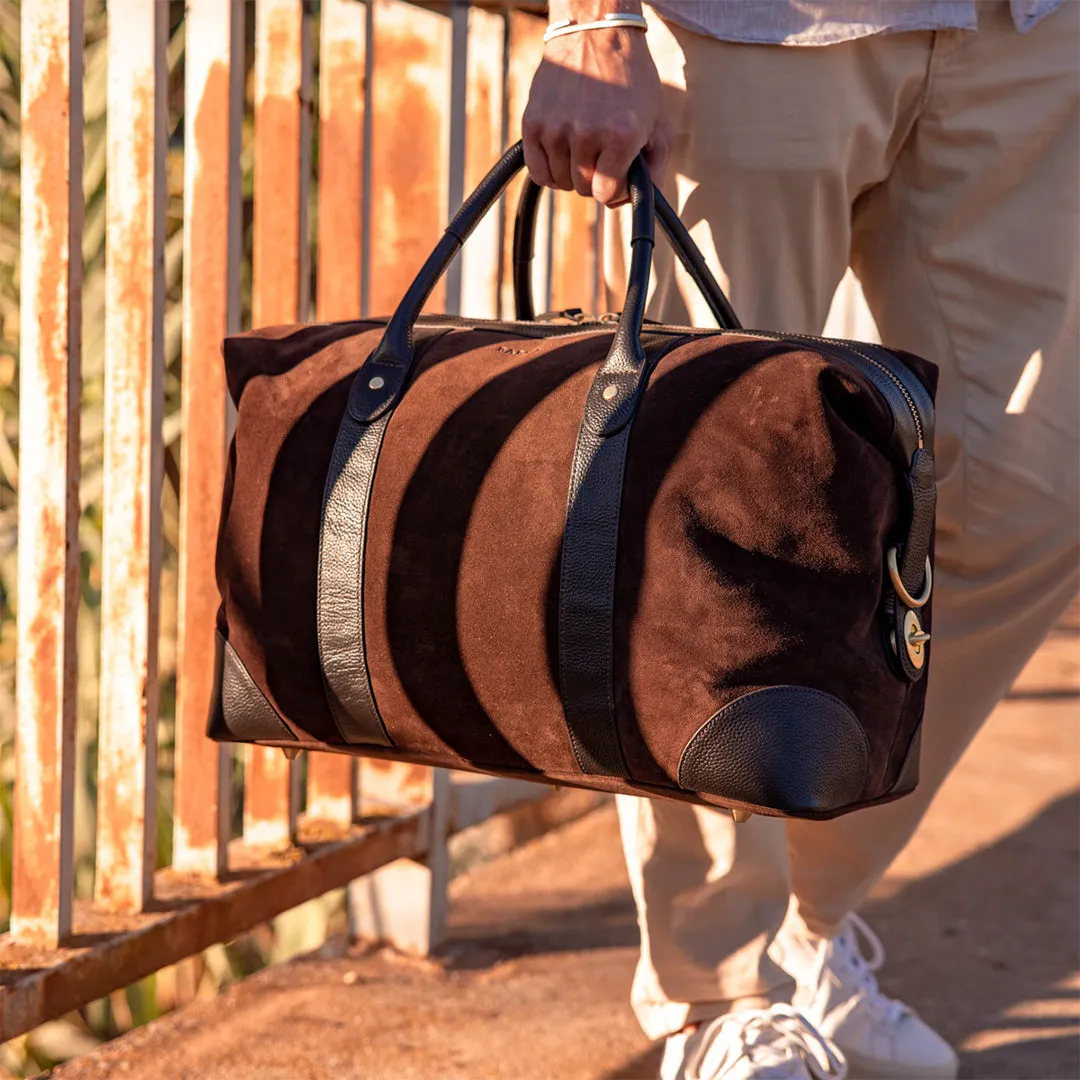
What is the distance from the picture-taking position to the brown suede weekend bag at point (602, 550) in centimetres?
113

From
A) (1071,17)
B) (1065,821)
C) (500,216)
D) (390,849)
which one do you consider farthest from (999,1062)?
(500,216)

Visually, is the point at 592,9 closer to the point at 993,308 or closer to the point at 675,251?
the point at 675,251

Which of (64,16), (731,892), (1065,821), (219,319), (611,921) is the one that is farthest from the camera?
(1065,821)

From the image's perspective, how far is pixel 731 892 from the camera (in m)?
1.59

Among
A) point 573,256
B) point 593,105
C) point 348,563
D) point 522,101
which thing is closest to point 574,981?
point 348,563

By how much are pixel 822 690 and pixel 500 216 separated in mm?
1368

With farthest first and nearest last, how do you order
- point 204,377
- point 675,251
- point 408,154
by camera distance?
point 408,154, point 204,377, point 675,251

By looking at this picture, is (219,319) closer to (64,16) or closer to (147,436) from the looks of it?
(147,436)

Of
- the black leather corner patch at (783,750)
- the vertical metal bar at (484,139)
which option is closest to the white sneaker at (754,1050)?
the black leather corner patch at (783,750)

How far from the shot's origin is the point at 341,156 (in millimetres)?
1977

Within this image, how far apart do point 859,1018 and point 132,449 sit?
3.59 ft

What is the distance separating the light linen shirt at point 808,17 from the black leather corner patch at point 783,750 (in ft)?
2.13

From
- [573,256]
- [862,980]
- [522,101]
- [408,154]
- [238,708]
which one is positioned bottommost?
[862,980]

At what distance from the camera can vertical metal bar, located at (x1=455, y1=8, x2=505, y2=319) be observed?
2346mm
